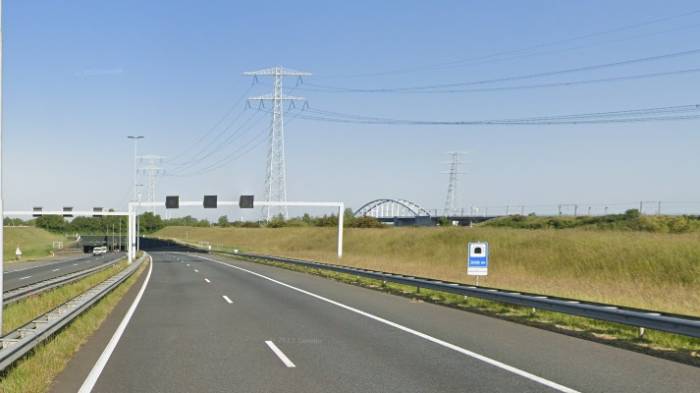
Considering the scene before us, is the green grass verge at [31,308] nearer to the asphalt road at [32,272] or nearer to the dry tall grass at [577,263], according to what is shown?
the asphalt road at [32,272]

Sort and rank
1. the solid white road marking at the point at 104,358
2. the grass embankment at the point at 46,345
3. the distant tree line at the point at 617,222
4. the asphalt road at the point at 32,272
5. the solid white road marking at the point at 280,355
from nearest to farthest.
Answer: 1. the grass embankment at the point at 46,345
2. the solid white road marking at the point at 104,358
3. the solid white road marking at the point at 280,355
4. the asphalt road at the point at 32,272
5. the distant tree line at the point at 617,222

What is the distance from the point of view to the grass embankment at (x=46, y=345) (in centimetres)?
780

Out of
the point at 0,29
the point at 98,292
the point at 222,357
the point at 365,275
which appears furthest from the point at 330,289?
the point at 0,29

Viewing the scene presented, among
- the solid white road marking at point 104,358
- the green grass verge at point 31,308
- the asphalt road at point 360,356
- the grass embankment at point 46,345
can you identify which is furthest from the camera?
the green grass verge at point 31,308

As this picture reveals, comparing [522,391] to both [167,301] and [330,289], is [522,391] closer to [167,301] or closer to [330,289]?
[167,301]

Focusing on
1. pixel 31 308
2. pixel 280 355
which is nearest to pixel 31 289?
pixel 31 308

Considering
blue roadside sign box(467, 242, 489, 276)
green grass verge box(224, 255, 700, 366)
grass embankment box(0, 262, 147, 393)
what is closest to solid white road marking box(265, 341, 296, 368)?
grass embankment box(0, 262, 147, 393)

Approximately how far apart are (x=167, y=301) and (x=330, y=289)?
679cm

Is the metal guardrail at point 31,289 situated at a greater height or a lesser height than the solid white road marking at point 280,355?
lesser

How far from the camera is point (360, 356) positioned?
1020cm

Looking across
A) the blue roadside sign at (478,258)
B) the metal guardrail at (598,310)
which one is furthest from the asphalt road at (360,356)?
the blue roadside sign at (478,258)

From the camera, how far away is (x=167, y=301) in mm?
20219

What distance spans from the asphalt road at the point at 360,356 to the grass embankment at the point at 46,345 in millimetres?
413

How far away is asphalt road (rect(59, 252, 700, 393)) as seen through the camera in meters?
8.15
